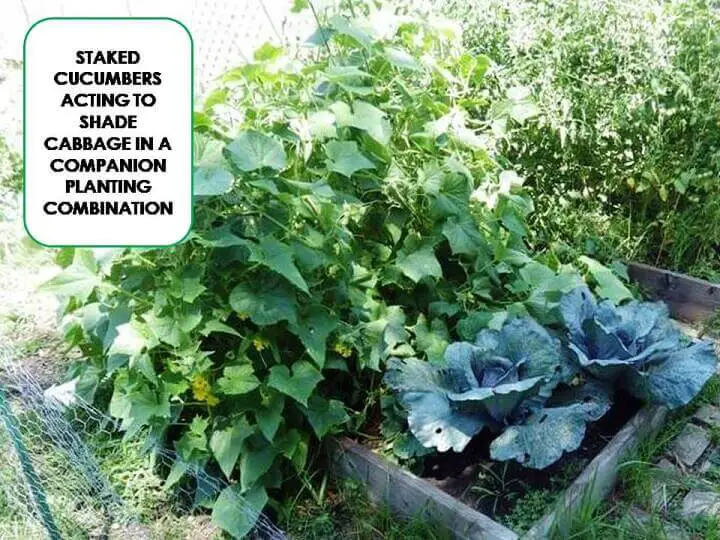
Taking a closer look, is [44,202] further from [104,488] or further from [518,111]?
[518,111]

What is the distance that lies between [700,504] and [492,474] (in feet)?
1.97

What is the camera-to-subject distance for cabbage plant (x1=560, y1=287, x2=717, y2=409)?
7.17ft

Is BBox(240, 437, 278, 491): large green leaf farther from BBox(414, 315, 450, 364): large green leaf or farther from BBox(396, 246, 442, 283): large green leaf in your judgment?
BBox(396, 246, 442, 283): large green leaf

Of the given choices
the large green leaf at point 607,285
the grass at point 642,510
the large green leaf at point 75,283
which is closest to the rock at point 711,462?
the grass at point 642,510

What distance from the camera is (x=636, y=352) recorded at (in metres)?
2.24

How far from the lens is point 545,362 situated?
6.88ft

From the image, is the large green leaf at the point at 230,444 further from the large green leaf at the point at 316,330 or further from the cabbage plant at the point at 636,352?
the cabbage plant at the point at 636,352

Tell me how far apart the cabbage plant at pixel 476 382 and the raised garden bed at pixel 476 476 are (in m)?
0.14

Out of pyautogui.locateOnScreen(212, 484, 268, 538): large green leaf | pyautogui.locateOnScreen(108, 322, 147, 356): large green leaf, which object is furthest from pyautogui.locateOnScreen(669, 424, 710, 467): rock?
pyautogui.locateOnScreen(108, 322, 147, 356): large green leaf

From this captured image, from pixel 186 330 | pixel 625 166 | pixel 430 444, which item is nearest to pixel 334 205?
pixel 186 330

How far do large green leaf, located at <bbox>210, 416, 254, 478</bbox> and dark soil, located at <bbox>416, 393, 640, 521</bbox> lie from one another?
1.77 feet

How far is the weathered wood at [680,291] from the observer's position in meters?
2.88

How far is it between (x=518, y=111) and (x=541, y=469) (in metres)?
1.26

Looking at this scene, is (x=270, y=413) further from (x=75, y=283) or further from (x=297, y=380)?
(x=75, y=283)
